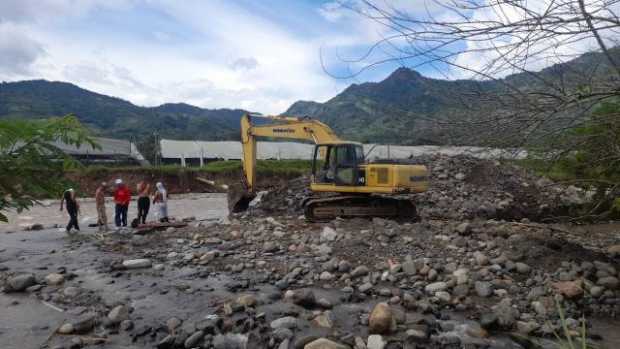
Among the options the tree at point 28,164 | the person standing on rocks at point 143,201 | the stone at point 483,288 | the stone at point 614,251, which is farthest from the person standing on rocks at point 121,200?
the tree at point 28,164

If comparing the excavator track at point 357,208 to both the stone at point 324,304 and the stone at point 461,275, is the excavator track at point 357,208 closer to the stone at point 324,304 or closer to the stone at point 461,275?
the stone at point 461,275

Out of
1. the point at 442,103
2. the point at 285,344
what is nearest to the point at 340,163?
the point at 285,344

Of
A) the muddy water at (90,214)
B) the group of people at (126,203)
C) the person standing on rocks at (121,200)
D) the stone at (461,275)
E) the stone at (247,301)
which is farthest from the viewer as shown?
the muddy water at (90,214)

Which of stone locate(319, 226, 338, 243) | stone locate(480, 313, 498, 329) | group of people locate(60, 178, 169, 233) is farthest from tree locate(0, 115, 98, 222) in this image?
group of people locate(60, 178, 169, 233)

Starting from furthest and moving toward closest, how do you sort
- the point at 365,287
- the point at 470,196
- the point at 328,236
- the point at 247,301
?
1. the point at 470,196
2. the point at 328,236
3. the point at 365,287
4. the point at 247,301

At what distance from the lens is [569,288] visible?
21.3 ft

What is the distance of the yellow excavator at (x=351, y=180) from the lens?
12.1 metres

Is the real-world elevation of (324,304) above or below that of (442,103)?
below

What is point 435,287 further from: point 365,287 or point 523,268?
point 523,268

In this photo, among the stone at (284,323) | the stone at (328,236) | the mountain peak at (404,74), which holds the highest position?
the mountain peak at (404,74)

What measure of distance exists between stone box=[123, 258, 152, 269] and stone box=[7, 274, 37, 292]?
5.00 ft

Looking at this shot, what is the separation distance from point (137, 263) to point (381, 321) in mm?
5312

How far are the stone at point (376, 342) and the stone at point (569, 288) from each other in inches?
115

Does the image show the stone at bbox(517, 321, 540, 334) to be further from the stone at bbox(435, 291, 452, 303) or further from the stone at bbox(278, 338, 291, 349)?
the stone at bbox(278, 338, 291, 349)
